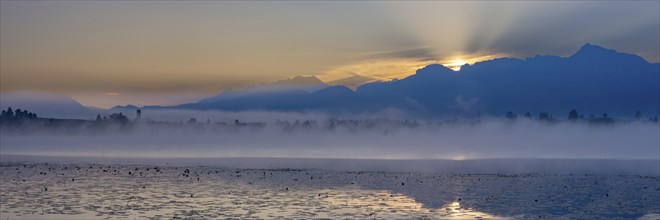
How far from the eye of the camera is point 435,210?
3609cm

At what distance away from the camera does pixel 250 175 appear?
6081 cm

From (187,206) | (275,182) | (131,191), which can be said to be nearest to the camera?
(187,206)

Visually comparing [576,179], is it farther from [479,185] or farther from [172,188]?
[172,188]

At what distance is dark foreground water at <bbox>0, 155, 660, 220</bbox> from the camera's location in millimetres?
34219

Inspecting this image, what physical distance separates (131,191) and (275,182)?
12033mm

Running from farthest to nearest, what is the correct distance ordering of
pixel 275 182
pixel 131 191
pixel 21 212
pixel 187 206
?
pixel 275 182, pixel 131 191, pixel 187 206, pixel 21 212

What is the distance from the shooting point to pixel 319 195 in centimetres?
4238

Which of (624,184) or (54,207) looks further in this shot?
(624,184)

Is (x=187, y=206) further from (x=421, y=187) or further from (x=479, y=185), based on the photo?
(x=479, y=185)

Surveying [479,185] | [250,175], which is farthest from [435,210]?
[250,175]

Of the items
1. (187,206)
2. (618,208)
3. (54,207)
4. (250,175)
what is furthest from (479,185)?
(54,207)

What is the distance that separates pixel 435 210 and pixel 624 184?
927 inches

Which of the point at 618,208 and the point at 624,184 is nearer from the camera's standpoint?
the point at 618,208

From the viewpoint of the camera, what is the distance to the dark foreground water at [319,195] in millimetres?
34219
